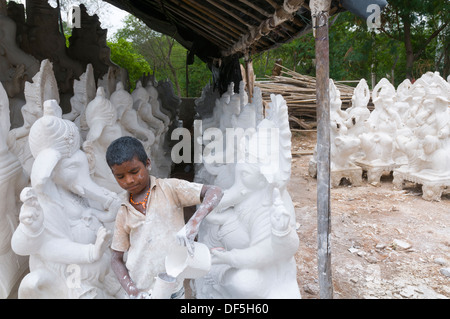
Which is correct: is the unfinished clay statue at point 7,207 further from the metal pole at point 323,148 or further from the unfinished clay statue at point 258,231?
the metal pole at point 323,148

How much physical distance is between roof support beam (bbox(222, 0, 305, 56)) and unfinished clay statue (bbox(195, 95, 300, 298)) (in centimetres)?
64

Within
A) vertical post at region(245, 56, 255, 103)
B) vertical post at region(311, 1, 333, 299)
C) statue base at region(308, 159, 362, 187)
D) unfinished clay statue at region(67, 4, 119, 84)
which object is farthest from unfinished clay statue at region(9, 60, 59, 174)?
statue base at region(308, 159, 362, 187)

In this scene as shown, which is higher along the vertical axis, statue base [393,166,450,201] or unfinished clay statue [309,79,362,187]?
unfinished clay statue [309,79,362,187]

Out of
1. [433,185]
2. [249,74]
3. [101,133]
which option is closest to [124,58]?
[249,74]

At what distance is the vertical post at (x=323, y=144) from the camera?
2.40 meters

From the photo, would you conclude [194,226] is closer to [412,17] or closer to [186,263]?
[186,263]

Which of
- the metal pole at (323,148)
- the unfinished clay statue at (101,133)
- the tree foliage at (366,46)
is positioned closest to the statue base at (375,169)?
the metal pole at (323,148)

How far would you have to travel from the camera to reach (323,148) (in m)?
2.58

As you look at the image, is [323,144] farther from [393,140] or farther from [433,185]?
[393,140]

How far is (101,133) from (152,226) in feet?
5.92

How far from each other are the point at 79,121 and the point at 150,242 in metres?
2.48

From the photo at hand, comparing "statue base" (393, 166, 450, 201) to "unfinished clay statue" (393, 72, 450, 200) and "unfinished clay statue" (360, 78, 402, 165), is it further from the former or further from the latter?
"unfinished clay statue" (360, 78, 402, 165)

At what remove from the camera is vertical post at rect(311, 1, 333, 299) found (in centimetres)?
240

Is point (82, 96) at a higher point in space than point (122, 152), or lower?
higher
